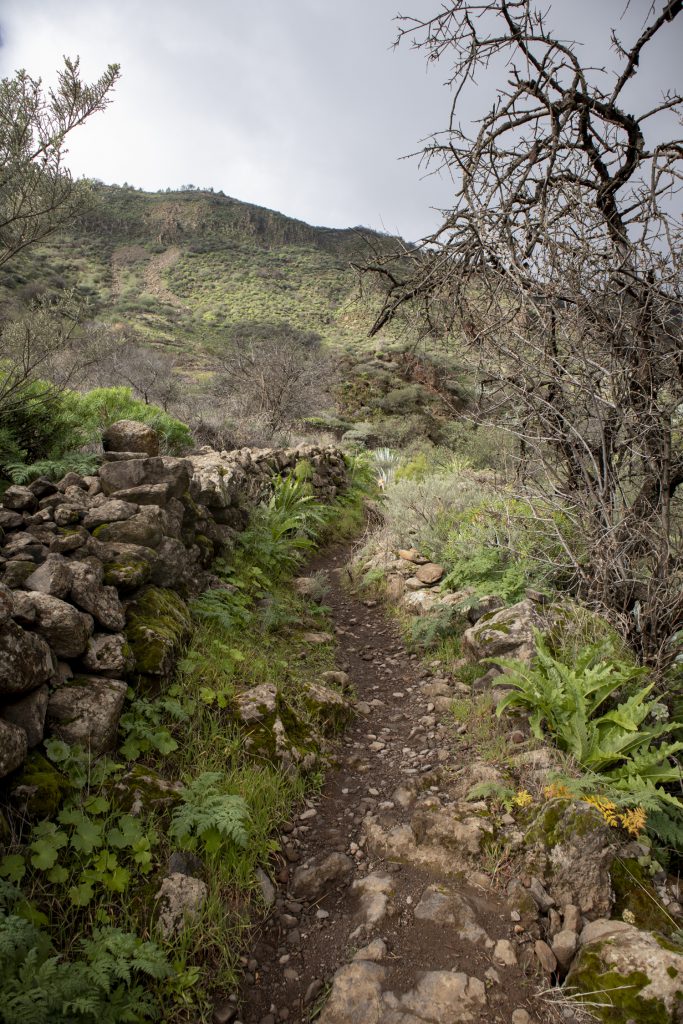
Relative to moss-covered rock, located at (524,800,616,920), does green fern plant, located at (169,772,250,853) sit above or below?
below

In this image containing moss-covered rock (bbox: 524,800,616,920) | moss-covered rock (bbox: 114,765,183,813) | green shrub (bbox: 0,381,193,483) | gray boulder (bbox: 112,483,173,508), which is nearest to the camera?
moss-covered rock (bbox: 524,800,616,920)

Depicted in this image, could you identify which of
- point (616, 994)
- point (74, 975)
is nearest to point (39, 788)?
point (74, 975)

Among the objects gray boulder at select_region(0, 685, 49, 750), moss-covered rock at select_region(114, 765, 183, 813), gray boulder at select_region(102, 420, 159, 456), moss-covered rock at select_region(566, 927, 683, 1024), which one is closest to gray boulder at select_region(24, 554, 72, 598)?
gray boulder at select_region(0, 685, 49, 750)

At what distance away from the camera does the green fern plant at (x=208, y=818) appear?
2.51m

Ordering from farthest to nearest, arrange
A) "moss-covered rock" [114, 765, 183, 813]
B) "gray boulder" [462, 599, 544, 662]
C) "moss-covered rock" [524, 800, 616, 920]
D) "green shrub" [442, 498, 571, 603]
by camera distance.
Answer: "green shrub" [442, 498, 571, 603] → "gray boulder" [462, 599, 544, 662] → "moss-covered rock" [114, 765, 183, 813] → "moss-covered rock" [524, 800, 616, 920]

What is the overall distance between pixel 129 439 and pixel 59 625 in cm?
301

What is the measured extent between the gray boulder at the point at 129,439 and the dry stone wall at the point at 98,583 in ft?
Result: 0.04

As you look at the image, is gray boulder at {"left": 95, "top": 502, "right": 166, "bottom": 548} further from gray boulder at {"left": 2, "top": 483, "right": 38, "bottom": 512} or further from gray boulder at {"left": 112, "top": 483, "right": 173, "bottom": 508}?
gray boulder at {"left": 2, "top": 483, "right": 38, "bottom": 512}

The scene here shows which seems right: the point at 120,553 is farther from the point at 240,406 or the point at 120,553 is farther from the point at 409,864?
the point at 240,406

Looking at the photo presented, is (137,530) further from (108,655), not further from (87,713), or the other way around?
(87,713)

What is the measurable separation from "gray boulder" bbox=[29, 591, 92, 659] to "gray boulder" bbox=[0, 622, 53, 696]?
0.22m

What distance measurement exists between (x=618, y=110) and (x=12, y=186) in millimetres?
5394

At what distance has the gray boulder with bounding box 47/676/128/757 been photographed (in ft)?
8.59

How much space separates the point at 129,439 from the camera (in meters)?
5.43
